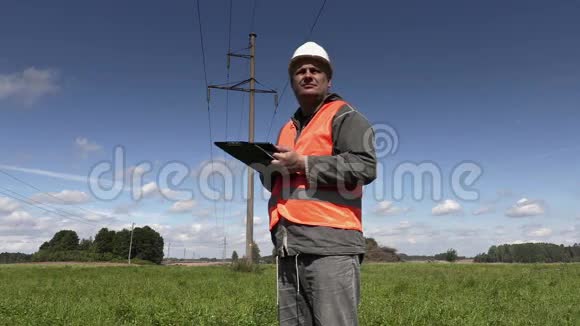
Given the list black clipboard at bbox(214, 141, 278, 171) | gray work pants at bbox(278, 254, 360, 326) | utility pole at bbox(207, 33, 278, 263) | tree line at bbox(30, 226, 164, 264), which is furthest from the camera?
tree line at bbox(30, 226, 164, 264)

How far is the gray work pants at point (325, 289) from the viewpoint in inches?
84.2

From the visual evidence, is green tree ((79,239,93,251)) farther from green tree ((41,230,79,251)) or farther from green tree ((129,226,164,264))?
green tree ((129,226,164,264))

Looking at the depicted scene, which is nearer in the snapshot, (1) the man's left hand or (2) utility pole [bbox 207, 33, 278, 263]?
(1) the man's left hand

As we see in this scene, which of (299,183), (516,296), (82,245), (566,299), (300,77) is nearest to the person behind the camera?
(299,183)

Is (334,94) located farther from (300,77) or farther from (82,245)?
(82,245)

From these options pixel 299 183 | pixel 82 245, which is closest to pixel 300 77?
pixel 299 183

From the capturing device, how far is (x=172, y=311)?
6414 mm

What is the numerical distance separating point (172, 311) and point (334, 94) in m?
5.16

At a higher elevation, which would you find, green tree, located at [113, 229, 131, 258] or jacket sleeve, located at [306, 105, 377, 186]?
green tree, located at [113, 229, 131, 258]

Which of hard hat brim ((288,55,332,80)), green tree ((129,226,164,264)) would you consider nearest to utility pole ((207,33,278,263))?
hard hat brim ((288,55,332,80))

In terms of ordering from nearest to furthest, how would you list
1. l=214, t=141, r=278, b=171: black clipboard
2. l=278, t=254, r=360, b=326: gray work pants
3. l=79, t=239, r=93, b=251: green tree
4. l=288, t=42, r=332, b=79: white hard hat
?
l=278, t=254, r=360, b=326: gray work pants
l=214, t=141, r=278, b=171: black clipboard
l=288, t=42, r=332, b=79: white hard hat
l=79, t=239, r=93, b=251: green tree

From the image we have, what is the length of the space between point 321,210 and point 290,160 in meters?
0.31

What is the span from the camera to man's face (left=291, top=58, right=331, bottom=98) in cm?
252

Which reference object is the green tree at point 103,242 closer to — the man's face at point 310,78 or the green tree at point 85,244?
the green tree at point 85,244
